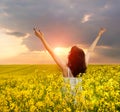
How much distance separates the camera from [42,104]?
28.5 feet

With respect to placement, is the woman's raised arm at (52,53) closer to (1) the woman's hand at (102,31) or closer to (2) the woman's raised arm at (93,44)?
(2) the woman's raised arm at (93,44)

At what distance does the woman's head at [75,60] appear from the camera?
331 inches

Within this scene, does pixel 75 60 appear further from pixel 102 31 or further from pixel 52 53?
pixel 102 31

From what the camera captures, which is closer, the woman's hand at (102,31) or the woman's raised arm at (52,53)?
the woman's raised arm at (52,53)

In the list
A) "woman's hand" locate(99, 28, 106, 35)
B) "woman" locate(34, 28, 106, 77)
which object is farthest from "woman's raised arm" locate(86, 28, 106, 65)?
"woman" locate(34, 28, 106, 77)

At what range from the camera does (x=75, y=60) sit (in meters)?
8.42

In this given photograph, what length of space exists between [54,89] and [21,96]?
2001 millimetres

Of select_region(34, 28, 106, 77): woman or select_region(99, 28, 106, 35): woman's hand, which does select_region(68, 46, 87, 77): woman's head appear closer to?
select_region(34, 28, 106, 77): woman

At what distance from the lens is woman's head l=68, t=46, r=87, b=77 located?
8416 millimetres

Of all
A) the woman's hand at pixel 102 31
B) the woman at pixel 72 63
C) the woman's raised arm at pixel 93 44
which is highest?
the woman's hand at pixel 102 31

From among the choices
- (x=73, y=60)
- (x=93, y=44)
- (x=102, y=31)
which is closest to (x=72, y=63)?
(x=73, y=60)

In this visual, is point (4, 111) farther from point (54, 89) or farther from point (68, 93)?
point (54, 89)

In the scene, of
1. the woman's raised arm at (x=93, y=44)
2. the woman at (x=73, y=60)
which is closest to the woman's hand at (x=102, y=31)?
the woman's raised arm at (x=93, y=44)

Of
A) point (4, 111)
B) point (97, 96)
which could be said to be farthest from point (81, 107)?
point (97, 96)
